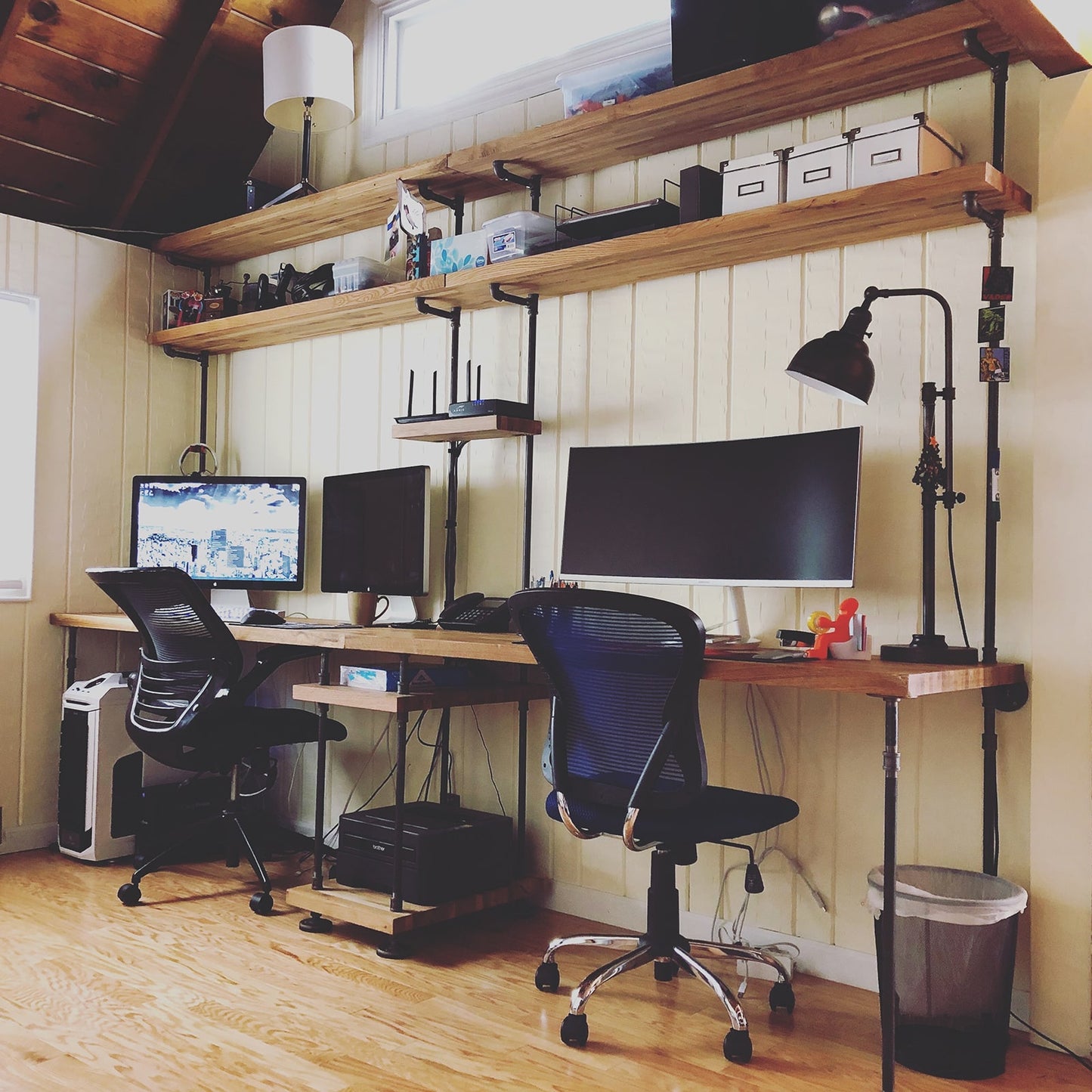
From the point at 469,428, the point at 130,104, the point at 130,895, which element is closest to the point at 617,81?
the point at 469,428

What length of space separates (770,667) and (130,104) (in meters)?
3.25

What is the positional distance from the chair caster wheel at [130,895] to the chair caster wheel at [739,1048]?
185cm

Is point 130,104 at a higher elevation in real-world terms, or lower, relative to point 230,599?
higher

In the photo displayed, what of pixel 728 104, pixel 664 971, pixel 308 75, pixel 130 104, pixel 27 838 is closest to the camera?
pixel 664 971

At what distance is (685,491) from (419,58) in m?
2.16

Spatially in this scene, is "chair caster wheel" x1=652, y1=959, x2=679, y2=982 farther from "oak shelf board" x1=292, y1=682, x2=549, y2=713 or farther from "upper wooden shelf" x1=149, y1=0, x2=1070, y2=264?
"upper wooden shelf" x1=149, y1=0, x2=1070, y2=264

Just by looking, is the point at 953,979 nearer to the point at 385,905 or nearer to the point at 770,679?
the point at 770,679

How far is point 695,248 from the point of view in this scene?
2.83m

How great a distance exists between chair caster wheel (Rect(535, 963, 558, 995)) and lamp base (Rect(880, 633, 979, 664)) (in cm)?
108

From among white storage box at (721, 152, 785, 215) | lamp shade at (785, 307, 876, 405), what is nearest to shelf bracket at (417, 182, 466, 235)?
white storage box at (721, 152, 785, 215)

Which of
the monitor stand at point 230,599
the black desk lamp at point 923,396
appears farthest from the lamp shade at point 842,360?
the monitor stand at point 230,599

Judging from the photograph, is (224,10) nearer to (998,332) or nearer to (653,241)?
(653,241)

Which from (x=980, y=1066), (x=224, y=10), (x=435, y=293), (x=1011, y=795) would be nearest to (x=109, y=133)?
(x=224, y=10)

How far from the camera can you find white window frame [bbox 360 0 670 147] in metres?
3.34
